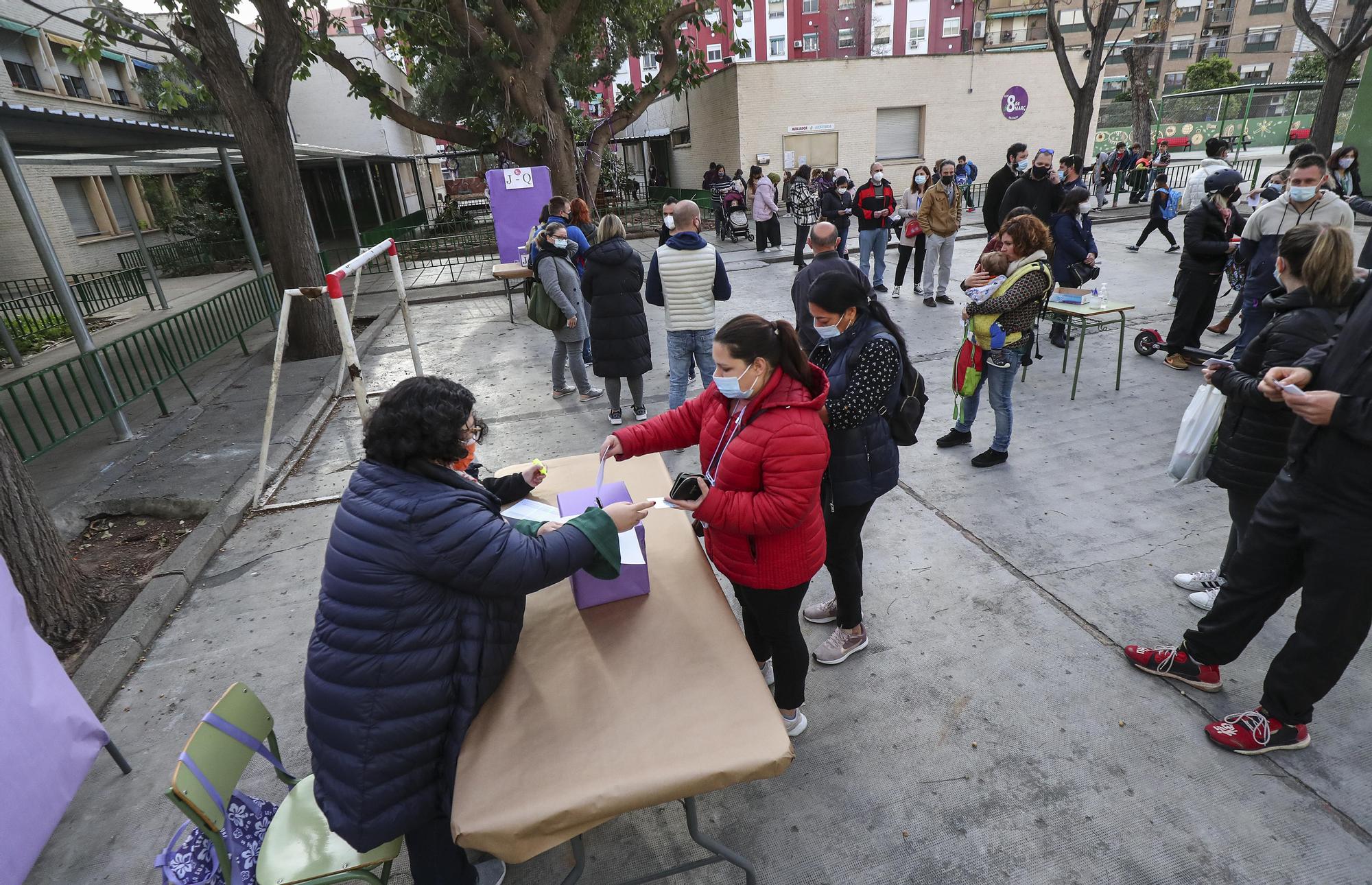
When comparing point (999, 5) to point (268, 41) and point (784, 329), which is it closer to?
point (268, 41)

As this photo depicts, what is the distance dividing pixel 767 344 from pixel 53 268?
762 cm

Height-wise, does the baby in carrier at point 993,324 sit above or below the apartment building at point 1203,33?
below

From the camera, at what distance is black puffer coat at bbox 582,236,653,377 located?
17.6ft

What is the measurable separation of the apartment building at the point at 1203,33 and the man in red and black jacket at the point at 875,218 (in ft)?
145

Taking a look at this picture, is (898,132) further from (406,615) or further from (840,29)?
(840,29)

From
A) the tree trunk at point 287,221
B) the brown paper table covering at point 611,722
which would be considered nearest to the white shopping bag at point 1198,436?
the brown paper table covering at point 611,722

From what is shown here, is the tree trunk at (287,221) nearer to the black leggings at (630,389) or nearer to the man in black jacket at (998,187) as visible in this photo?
the black leggings at (630,389)

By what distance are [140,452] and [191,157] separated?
7.73 m

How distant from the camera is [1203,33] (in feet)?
159

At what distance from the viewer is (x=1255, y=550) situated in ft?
7.91

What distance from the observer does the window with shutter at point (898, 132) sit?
70.4 feet

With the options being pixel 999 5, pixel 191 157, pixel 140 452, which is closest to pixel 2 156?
pixel 140 452

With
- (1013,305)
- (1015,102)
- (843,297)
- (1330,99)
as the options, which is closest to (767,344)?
(843,297)

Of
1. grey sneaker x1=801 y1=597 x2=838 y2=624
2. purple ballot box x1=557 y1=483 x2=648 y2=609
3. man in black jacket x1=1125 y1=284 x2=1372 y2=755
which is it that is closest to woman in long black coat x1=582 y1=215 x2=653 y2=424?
grey sneaker x1=801 y1=597 x2=838 y2=624
